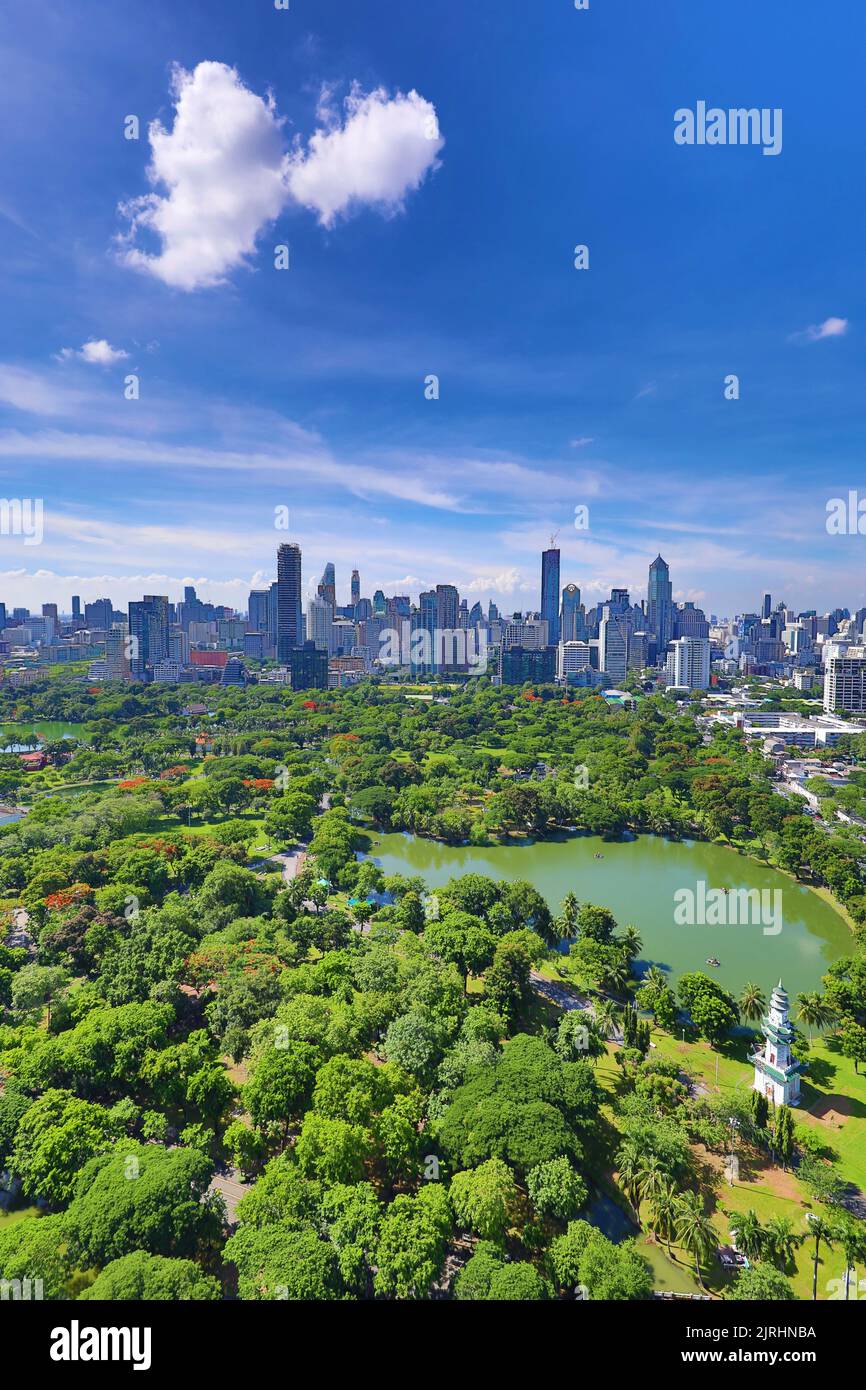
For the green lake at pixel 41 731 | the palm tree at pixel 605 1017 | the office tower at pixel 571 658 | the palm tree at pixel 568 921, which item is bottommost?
the palm tree at pixel 605 1017

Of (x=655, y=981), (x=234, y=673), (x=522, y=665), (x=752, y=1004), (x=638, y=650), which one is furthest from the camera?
(x=638, y=650)

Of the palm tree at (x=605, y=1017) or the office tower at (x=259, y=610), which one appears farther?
the office tower at (x=259, y=610)

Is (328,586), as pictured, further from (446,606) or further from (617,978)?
(617,978)

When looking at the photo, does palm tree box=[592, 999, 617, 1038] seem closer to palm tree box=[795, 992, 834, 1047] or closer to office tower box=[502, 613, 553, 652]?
palm tree box=[795, 992, 834, 1047]

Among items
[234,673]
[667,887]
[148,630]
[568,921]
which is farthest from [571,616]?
[568,921]

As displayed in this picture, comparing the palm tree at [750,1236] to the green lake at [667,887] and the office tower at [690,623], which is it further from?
the office tower at [690,623]

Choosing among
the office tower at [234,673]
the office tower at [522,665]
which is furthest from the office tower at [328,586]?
the office tower at [522,665]
